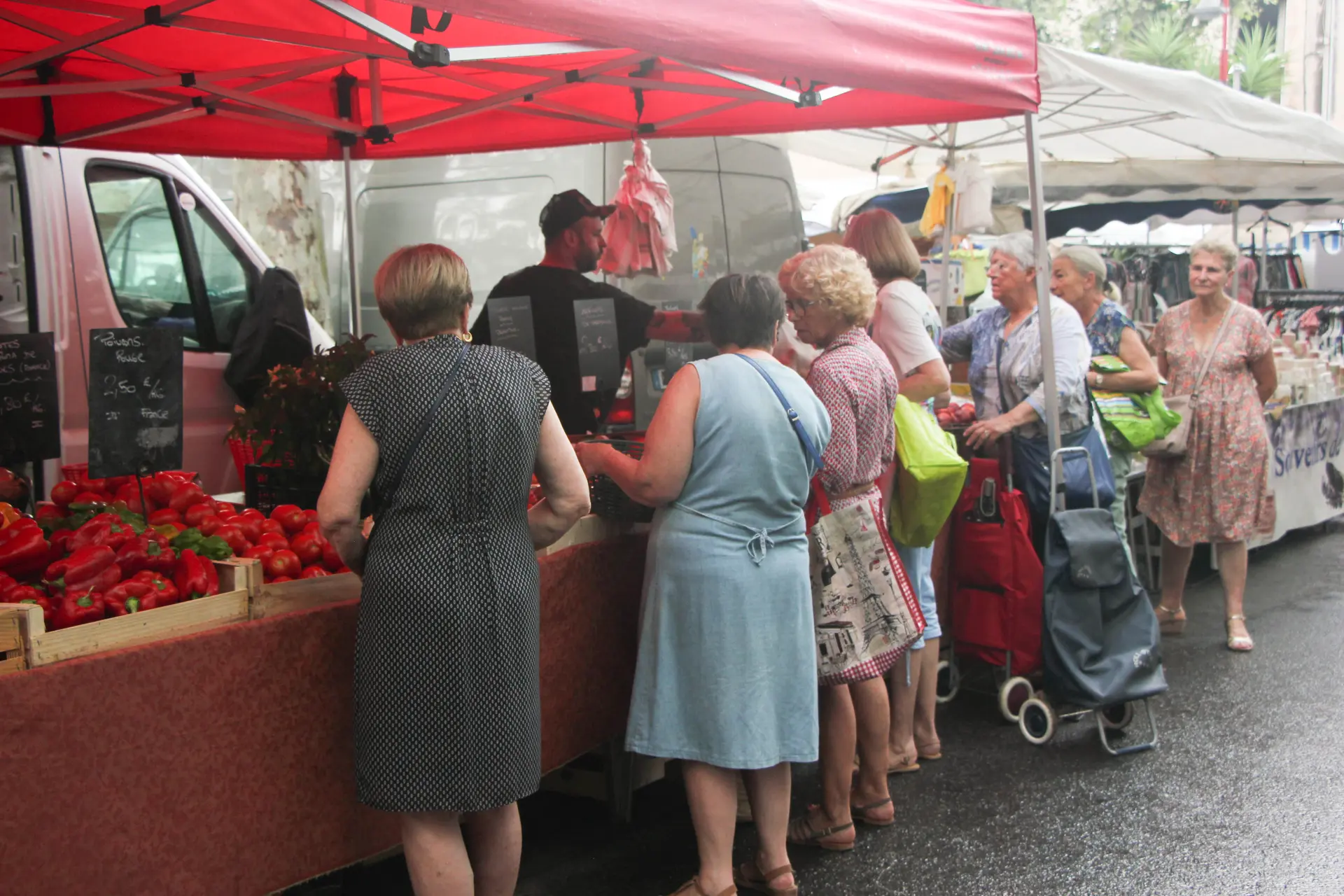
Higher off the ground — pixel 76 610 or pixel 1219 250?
pixel 1219 250

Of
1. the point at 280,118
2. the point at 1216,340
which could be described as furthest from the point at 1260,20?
the point at 280,118

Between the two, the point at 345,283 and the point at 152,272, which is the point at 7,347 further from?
the point at 345,283

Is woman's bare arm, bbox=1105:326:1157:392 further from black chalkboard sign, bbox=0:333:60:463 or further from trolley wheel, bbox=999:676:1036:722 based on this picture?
black chalkboard sign, bbox=0:333:60:463

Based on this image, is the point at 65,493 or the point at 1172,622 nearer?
the point at 65,493

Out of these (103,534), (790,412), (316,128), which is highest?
(316,128)

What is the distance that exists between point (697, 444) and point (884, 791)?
5.32 ft

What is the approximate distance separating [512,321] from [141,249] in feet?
6.99

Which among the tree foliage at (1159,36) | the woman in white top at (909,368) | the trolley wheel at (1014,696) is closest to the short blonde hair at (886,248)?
the woman in white top at (909,368)

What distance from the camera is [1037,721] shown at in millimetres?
4988

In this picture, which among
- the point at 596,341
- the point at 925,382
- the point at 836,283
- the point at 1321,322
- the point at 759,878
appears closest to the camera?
the point at 759,878

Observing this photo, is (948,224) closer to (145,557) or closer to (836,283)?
(836,283)

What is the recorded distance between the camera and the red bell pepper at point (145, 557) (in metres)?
2.78

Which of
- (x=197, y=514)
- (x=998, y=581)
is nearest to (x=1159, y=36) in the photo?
(x=998, y=581)

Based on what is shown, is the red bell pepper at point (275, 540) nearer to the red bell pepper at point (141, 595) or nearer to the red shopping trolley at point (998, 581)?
the red bell pepper at point (141, 595)
